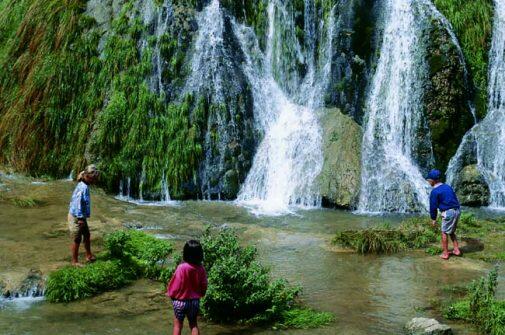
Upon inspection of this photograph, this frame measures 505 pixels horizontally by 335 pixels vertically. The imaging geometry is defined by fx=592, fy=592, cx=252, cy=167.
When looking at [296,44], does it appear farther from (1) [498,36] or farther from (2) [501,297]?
(2) [501,297]

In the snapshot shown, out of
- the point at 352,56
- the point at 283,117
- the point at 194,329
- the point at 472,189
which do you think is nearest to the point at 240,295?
the point at 194,329

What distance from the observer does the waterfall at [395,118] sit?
52.1ft

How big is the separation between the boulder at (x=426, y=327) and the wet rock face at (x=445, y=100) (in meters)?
10.9

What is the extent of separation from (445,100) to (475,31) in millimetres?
2741

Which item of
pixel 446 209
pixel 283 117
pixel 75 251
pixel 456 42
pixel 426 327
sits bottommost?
pixel 426 327

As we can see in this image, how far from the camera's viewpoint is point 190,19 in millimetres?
18531

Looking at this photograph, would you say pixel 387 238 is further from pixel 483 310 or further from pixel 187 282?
pixel 187 282

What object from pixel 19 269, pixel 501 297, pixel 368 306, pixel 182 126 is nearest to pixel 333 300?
pixel 368 306

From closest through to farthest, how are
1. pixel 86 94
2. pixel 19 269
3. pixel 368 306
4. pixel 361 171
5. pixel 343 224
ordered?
pixel 368 306
pixel 19 269
pixel 343 224
pixel 361 171
pixel 86 94

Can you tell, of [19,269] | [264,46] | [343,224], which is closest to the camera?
[19,269]

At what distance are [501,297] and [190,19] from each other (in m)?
13.2

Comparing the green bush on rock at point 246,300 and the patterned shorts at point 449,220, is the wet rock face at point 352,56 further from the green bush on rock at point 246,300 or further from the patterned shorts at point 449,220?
the green bush on rock at point 246,300

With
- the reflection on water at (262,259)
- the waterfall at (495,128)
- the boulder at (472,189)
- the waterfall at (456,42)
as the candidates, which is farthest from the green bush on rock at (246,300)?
the waterfall at (456,42)

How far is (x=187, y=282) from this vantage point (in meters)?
6.46
